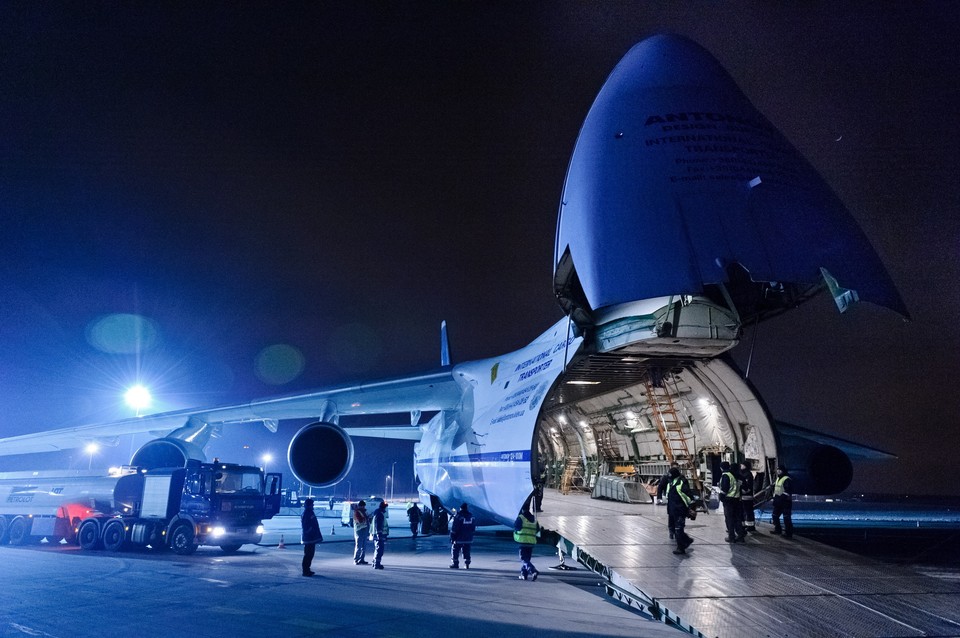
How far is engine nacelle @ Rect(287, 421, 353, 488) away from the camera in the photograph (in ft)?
39.3

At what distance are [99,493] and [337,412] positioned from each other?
5.56 meters

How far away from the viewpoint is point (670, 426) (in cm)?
1323

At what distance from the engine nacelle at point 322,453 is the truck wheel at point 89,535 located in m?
5.20

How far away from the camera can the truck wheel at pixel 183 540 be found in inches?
490

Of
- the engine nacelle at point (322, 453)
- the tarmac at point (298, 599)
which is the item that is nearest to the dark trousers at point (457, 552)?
the tarmac at point (298, 599)

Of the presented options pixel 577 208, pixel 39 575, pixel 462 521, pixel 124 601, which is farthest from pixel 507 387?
pixel 39 575

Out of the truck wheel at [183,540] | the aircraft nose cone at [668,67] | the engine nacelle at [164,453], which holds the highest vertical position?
the aircraft nose cone at [668,67]

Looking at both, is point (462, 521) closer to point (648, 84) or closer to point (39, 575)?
point (39, 575)

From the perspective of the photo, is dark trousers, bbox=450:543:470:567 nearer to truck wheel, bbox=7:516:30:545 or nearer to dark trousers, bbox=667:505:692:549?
dark trousers, bbox=667:505:692:549

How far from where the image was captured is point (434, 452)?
14.0 metres

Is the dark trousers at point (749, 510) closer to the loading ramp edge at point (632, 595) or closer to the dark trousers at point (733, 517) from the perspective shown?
the dark trousers at point (733, 517)

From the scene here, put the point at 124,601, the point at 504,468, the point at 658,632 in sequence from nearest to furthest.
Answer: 1. the point at 658,632
2. the point at 124,601
3. the point at 504,468

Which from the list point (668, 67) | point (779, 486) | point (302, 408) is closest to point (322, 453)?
point (302, 408)

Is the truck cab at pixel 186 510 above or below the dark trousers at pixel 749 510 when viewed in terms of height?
above
